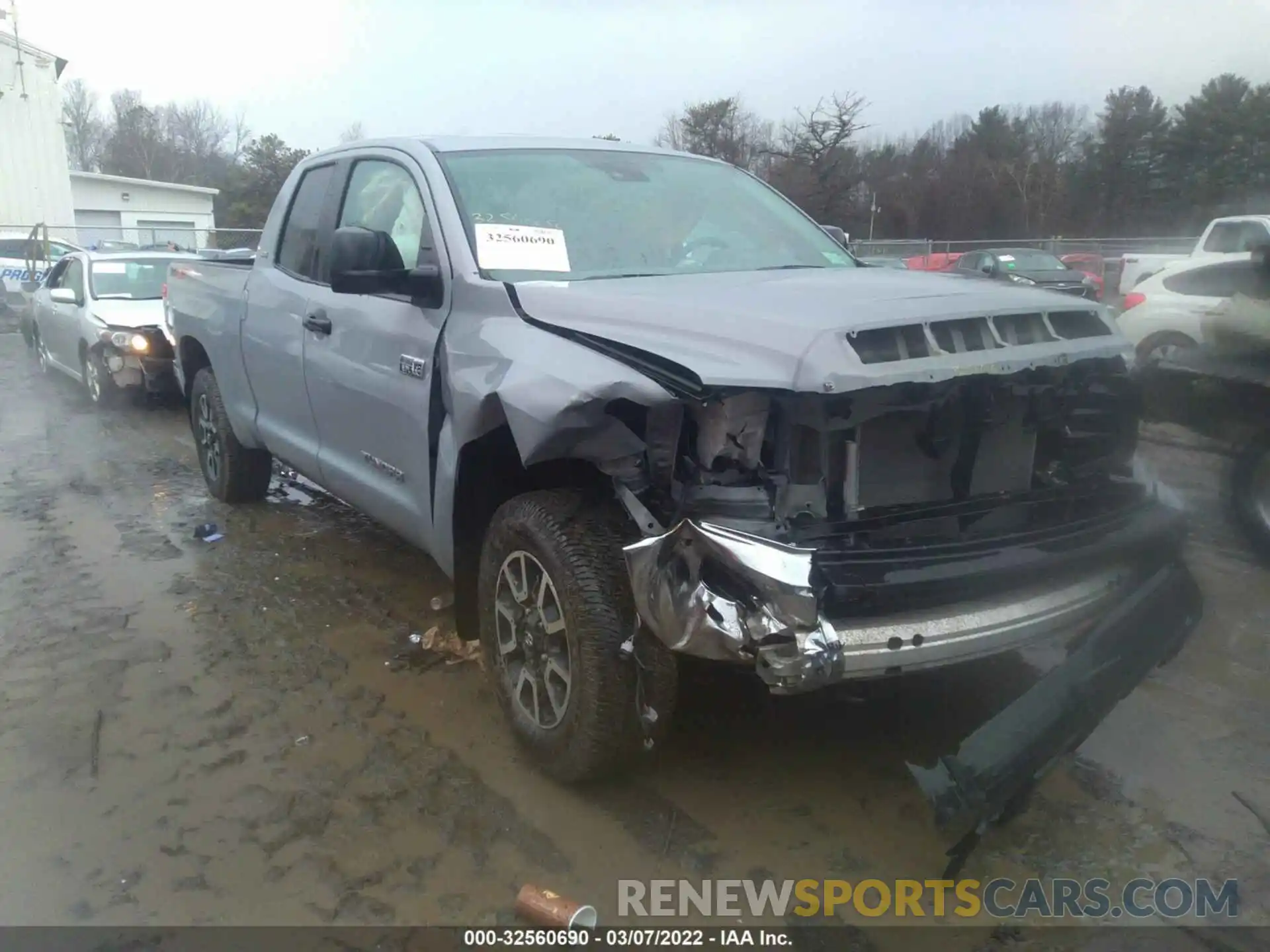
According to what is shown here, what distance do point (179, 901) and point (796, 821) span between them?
1759 mm

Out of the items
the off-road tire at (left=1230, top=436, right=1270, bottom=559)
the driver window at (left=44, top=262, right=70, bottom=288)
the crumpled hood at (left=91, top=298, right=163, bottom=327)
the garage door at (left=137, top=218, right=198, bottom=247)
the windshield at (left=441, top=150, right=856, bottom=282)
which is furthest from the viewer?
the garage door at (left=137, top=218, right=198, bottom=247)

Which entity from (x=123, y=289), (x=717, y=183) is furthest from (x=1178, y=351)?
(x=123, y=289)

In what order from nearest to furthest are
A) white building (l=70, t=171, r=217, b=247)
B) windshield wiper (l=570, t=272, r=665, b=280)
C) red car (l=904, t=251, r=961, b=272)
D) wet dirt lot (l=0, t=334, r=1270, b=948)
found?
wet dirt lot (l=0, t=334, r=1270, b=948) < windshield wiper (l=570, t=272, r=665, b=280) < red car (l=904, t=251, r=961, b=272) < white building (l=70, t=171, r=217, b=247)

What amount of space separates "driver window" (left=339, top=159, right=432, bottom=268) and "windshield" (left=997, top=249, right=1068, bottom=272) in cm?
1587

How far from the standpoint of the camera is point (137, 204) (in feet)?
134

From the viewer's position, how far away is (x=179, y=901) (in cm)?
286

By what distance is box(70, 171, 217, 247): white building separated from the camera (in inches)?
1511

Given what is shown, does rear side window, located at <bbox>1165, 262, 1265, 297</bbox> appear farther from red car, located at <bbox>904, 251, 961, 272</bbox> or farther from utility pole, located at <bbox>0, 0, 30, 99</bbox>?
utility pole, located at <bbox>0, 0, 30, 99</bbox>

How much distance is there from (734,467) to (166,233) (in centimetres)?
3028

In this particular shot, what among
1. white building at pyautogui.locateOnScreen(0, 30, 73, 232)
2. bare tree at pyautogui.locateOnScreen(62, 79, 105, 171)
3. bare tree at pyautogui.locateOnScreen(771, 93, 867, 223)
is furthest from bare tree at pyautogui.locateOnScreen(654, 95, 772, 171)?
bare tree at pyautogui.locateOnScreen(62, 79, 105, 171)


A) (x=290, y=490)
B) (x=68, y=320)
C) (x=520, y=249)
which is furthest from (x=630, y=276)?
(x=68, y=320)

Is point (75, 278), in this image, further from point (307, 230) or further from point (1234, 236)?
point (1234, 236)

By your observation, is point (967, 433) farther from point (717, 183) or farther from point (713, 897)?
point (717, 183)

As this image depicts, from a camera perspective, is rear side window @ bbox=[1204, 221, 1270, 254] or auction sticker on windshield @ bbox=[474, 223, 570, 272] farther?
→ rear side window @ bbox=[1204, 221, 1270, 254]
